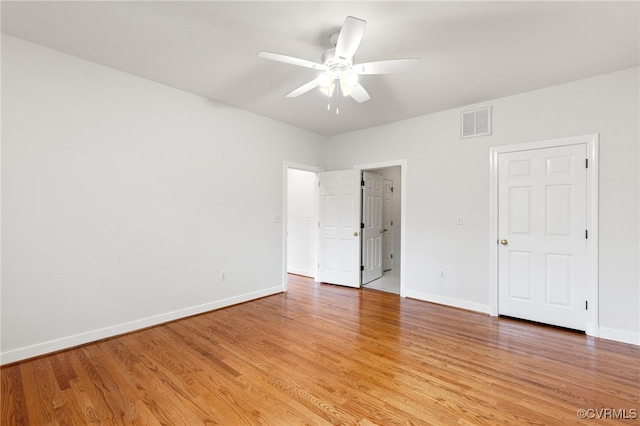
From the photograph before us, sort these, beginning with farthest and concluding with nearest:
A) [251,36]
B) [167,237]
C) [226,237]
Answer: [226,237], [167,237], [251,36]

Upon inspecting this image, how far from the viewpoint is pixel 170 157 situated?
3.35 meters

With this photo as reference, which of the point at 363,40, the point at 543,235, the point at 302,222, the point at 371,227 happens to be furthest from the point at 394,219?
the point at 363,40

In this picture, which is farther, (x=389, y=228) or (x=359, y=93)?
(x=389, y=228)

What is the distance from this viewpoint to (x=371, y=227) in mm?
5211

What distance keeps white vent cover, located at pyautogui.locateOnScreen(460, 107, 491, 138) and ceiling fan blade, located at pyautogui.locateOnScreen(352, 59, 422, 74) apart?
2.07 metres

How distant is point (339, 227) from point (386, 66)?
3195 mm

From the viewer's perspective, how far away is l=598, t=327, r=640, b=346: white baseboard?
2.79m

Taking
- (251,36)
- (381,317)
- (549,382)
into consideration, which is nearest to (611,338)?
(549,382)

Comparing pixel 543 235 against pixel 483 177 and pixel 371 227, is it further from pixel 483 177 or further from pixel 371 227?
pixel 371 227

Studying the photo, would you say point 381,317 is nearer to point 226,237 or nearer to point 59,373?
point 226,237

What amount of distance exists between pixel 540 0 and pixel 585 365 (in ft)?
9.42

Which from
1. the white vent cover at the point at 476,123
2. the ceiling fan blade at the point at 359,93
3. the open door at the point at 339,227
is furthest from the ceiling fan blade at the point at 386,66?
the open door at the point at 339,227

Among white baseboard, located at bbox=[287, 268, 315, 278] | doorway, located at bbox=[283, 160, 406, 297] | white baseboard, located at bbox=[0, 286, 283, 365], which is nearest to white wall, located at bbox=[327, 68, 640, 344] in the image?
doorway, located at bbox=[283, 160, 406, 297]

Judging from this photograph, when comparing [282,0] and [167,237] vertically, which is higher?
[282,0]
